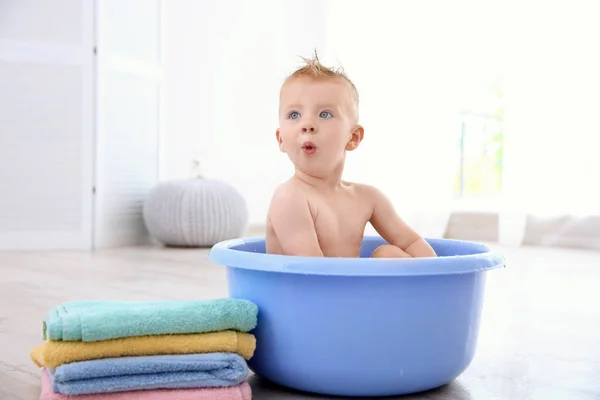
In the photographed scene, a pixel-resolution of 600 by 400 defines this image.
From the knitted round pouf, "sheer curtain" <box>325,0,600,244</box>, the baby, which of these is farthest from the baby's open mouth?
"sheer curtain" <box>325,0,600,244</box>

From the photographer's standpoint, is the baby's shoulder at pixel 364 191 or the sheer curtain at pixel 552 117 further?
the sheer curtain at pixel 552 117

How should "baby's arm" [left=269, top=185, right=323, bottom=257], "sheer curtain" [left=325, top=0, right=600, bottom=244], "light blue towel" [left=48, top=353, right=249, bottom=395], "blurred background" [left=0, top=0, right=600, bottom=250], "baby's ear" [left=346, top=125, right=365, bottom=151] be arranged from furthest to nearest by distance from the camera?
"sheer curtain" [left=325, top=0, right=600, bottom=244] < "blurred background" [left=0, top=0, right=600, bottom=250] < "baby's ear" [left=346, top=125, right=365, bottom=151] < "baby's arm" [left=269, top=185, right=323, bottom=257] < "light blue towel" [left=48, top=353, right=249, bottom=395]

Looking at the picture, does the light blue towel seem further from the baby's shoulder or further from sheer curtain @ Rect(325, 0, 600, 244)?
sheer curtain @ Rect(325, 0, 600, 244)

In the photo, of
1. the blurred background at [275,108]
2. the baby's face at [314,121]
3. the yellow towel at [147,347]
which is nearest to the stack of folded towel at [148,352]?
the yellow towel at [147,347]

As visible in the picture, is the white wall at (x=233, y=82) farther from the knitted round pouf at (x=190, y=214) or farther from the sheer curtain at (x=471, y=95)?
the knitted round pouf at (x=190, y=214)

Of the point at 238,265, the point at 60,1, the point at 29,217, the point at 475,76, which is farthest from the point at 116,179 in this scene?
the point at 238,265

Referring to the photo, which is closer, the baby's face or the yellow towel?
the yellow towel

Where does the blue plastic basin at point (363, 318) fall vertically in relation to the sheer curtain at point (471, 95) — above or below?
below

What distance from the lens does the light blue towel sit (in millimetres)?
764

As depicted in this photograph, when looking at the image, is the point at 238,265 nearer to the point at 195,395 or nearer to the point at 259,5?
the point at 195,395

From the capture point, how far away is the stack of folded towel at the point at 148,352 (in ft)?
2.52

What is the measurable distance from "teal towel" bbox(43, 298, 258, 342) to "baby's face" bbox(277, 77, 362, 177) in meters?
0.24

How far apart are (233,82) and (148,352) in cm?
287

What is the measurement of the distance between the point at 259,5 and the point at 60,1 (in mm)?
1196
